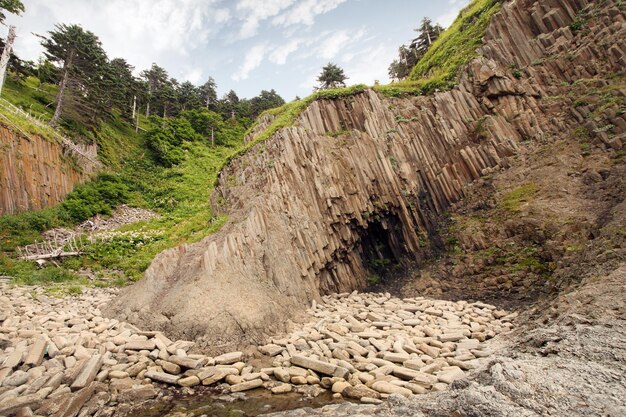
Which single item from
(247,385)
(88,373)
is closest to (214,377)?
(247,385)

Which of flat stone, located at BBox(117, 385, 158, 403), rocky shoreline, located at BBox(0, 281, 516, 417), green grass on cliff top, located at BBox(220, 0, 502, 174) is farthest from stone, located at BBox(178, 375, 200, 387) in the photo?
green grass on cliff top, located at BBox(220, 0, 502, 174)

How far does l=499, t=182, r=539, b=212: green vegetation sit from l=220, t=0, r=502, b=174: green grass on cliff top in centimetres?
903

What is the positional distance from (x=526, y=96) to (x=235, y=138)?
42.8 meters

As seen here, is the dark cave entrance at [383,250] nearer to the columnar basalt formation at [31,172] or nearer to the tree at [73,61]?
the columnar basalt formation at [31,172]

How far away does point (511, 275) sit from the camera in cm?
1278

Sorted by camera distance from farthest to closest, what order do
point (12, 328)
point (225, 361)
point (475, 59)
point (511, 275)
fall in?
point (475, 59) → point (511, 275) → point (12, 328) → point (225, 361)

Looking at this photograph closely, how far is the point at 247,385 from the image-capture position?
725 centimetres

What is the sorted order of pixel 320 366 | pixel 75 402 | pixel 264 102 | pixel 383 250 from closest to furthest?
pixel 75 402
pixel 320 366
pixel 383 250
pixel 264 102

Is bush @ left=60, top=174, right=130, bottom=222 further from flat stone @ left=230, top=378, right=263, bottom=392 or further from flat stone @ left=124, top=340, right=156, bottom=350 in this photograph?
flat stone @ left=230, top=378, right=263, bottom=392

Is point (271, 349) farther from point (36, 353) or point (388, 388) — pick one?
point (36, 353)

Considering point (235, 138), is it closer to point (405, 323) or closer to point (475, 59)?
point (475, 59)

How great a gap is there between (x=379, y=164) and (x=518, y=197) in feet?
24.3

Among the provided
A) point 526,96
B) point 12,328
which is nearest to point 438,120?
point 526,96

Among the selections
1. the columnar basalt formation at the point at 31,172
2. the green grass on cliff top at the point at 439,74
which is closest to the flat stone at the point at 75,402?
the green grass on cliff top at the point at 439,74
